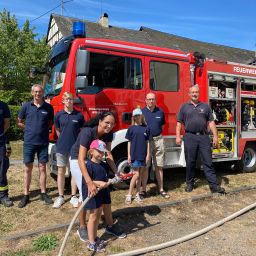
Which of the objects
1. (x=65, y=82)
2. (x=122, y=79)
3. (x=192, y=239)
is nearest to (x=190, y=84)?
(x=122, y=79)

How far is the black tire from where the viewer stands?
8.75 m

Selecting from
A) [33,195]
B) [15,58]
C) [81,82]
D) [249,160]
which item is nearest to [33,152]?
[33,195]

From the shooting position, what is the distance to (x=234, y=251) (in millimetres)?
4145

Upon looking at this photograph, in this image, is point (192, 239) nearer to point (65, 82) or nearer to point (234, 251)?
point (234, 251)

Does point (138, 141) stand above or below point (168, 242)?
above

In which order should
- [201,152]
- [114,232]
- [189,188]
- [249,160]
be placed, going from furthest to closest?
[249,160]
[189,188]
[201,152]
[114,232]

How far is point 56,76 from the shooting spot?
6.57m

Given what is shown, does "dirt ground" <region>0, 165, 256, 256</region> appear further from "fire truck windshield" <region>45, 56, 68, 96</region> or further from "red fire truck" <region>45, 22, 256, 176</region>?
"fire truck windshield" <region>45, 56, 68, 96</region>

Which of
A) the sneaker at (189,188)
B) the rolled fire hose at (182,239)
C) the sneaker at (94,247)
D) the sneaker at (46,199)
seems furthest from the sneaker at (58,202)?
the sneaker at (189,188)

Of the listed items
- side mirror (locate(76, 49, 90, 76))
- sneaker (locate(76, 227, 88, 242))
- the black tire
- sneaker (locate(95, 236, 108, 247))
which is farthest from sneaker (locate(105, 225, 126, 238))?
the black tire

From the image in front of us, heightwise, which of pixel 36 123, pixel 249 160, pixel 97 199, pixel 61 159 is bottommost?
pixel 249 160

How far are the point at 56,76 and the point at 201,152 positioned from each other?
3.04m

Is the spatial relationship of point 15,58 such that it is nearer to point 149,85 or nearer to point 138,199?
point 149,85

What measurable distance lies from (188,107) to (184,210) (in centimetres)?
194
